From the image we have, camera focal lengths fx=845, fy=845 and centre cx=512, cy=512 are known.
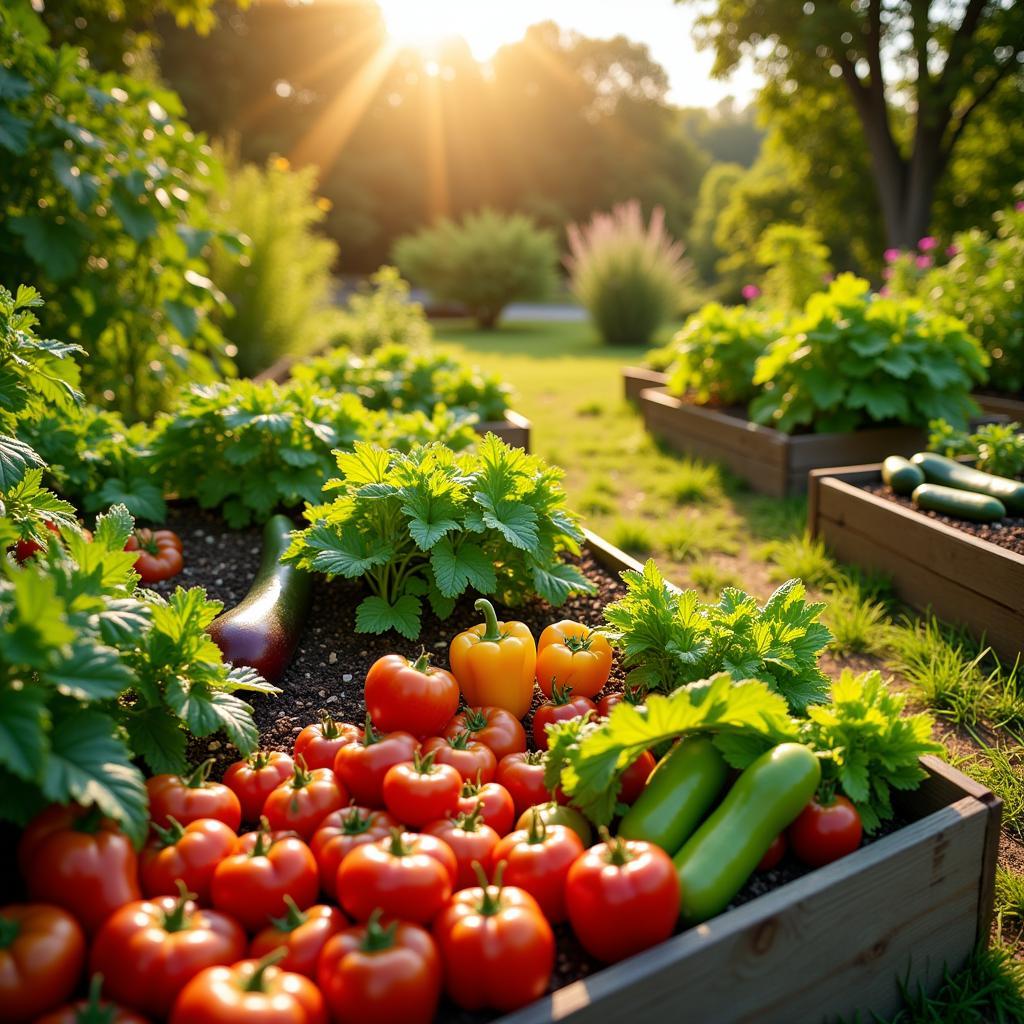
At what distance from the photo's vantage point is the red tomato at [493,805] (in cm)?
175

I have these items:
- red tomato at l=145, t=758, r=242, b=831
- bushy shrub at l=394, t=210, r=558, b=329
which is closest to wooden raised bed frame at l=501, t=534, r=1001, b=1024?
red tomato at l=145, t=758, r=242, b=831

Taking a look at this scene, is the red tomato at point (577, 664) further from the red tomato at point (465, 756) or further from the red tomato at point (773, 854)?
the red tomato at point (773, 854)

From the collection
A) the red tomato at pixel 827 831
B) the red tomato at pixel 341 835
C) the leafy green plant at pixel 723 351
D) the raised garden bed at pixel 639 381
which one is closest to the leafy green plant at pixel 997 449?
the leafy green plant at pixel 723 351

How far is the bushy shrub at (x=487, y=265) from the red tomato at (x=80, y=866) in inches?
717

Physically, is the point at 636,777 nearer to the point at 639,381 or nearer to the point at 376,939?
the point at 376,939

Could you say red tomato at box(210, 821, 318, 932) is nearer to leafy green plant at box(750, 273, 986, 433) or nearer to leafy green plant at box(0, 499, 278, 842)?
leafy green plant at box(0, 499, 278, 842)

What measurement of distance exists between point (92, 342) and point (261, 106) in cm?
3327

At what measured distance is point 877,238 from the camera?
1809 centimetres

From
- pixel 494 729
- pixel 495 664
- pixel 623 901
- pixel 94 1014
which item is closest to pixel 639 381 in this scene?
pixel 495 664

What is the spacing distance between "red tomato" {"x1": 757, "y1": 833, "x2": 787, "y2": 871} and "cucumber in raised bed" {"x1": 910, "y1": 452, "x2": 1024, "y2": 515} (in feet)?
7.79

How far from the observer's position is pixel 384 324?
9.13m

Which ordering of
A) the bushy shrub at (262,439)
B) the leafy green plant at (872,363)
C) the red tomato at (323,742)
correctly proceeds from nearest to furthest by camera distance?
the red tomato at (323,742)
the bushy shrub at (262,439)
the leafy green plant at (872,363)

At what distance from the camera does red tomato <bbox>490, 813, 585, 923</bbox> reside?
5.21 ft

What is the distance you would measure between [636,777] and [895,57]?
1681 cm
